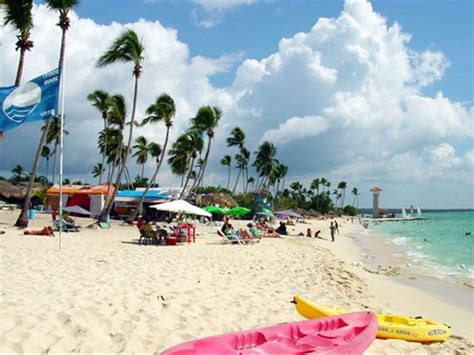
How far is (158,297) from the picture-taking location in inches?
265

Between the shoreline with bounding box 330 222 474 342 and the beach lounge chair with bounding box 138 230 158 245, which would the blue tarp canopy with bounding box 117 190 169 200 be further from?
the shoreline with bounding box 330 222 474 342

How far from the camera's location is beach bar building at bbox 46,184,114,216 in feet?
126

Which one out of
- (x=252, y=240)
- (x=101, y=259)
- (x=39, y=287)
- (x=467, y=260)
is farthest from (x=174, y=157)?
(x=39, y=287)

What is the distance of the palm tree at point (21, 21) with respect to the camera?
1752 centimetres

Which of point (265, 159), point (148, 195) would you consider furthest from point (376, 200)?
point (148, 195)

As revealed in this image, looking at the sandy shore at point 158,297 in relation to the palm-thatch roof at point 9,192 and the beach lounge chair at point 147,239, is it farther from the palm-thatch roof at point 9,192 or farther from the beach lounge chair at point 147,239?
the palm-thatch roof at point 9,192

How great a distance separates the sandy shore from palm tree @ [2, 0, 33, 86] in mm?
8822

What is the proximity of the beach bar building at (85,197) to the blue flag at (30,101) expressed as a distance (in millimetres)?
26506

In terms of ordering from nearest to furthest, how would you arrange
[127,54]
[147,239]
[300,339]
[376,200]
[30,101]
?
1. [300,339]
2. [30,101]
3. [147,239]
4. [127,54]
5. [376,200]

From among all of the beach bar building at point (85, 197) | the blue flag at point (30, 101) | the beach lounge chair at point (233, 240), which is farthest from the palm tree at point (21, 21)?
the beach bar building at point (85, 197)

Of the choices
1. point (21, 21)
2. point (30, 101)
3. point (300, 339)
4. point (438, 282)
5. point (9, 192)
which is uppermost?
point (21, 21)

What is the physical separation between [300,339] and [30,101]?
10471 mm

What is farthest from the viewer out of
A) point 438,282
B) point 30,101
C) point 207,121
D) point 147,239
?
point 207,121

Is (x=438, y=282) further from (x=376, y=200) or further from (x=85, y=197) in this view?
(x=376, y=200)
